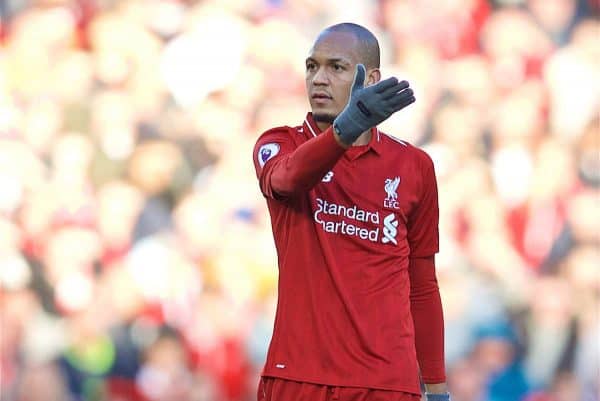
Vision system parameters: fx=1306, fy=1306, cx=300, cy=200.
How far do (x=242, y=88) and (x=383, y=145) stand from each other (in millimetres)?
2758

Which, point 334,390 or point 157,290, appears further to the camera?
point 157,290

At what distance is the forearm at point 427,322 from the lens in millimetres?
3318

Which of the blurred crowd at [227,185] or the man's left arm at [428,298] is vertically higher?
the blurred crowd at [227,185]

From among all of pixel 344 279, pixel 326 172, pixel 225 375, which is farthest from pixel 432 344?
pixel 225 375

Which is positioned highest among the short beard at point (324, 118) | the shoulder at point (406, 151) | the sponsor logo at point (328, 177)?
the short beard at point (324, 118)

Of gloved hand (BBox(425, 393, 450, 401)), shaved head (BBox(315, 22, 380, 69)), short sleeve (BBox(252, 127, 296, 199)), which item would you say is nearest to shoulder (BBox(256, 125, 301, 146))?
short sleeve (BBox(252, 127, 296, 199))

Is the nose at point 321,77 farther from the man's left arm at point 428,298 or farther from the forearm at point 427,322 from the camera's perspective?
the forearm at point 427,322

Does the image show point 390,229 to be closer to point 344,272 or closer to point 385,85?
point 344,272

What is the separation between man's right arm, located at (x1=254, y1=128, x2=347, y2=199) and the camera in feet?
9.21

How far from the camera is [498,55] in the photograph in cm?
616

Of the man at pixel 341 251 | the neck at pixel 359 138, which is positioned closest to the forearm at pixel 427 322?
the man at pixel 341 251

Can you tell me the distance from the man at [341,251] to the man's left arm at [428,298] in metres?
0.05

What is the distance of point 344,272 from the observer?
3037mm

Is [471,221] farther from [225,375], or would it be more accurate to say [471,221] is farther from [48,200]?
[48,200]
